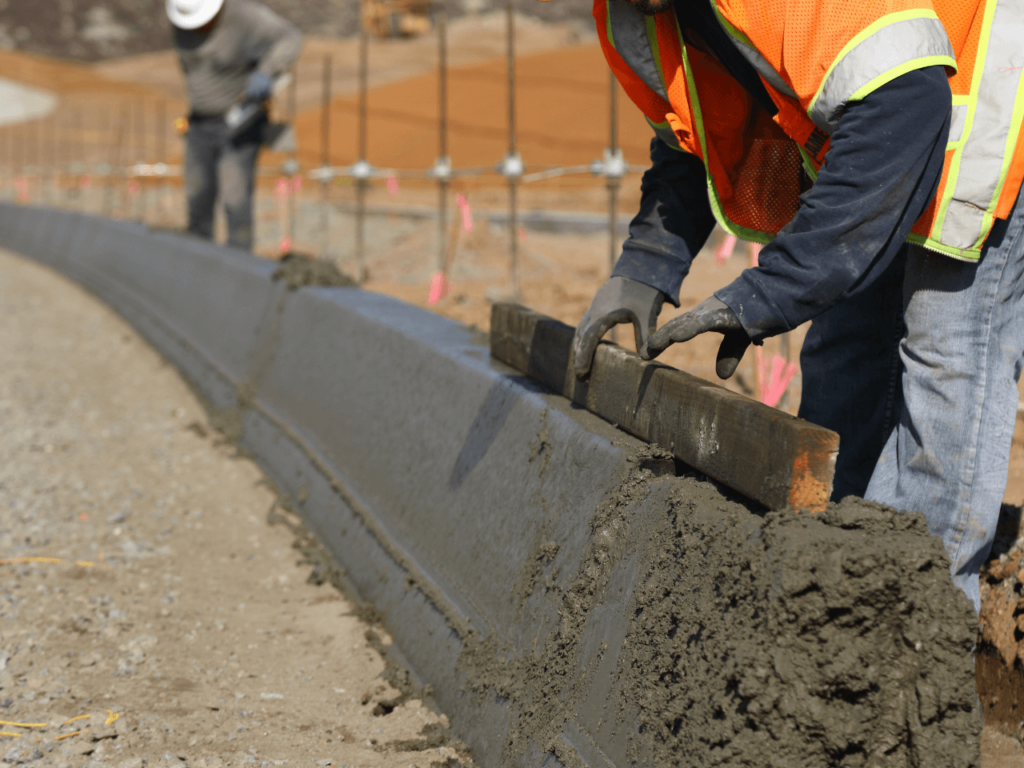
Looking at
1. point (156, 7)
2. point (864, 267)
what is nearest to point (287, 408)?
point (864, 267)

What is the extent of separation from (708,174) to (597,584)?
930 millimetres

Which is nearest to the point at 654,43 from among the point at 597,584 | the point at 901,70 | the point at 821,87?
the point at 821,87

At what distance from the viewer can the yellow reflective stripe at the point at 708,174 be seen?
216cm

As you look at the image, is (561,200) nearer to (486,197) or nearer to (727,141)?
(486,197)

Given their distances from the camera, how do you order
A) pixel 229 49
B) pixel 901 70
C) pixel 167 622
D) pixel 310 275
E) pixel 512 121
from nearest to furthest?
pixel 901 70 < pixel 167 622 < pixel 310 275 < pixel 512 121 < pixel 229 49

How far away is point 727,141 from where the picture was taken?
7.33 feet

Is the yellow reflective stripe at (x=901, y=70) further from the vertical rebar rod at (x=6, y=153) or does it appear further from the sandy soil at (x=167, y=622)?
the vertical rebar rod at (x=6, y=153)

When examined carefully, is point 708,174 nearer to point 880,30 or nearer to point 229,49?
point 880,30

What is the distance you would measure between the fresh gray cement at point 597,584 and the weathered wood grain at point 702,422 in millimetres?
44

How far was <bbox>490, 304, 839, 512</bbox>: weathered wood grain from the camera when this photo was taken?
1518 mm

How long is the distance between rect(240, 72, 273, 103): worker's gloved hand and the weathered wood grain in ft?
19.1

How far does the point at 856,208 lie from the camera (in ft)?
5.50

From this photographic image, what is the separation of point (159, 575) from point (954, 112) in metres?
2.85

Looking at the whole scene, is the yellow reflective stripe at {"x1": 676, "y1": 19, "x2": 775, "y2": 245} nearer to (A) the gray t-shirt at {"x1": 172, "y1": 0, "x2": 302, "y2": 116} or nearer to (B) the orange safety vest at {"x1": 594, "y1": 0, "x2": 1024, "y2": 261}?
(B) the orange safety vest at {"x1": 594, "y1": 0, "x2": 1024, "y2": 261}
